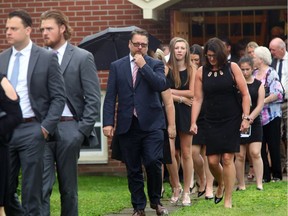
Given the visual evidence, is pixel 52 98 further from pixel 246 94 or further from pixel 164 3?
pixel 164 3

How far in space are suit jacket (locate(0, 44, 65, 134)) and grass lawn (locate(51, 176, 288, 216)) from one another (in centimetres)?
277

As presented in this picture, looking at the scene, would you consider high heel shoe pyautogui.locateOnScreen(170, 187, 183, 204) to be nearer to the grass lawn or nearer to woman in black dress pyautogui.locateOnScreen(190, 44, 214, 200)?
the grass lawn

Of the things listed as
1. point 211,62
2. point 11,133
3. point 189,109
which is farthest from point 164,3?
point 11,133

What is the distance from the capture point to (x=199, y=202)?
1277cm

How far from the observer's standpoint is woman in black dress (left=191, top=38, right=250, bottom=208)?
11.4 metres

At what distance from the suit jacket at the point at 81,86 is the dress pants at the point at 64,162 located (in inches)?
5.3

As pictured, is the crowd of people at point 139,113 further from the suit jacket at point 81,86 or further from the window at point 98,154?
the window at point 98,154

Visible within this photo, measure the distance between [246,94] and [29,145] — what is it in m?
3.50

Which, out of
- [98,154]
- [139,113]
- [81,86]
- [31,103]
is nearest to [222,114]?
[139,113]

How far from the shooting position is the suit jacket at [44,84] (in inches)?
344

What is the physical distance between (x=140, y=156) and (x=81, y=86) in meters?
2.07

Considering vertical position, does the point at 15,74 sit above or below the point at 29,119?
above

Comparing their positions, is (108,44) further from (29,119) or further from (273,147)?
(29,119)

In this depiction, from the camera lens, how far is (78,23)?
1781 centimetres
